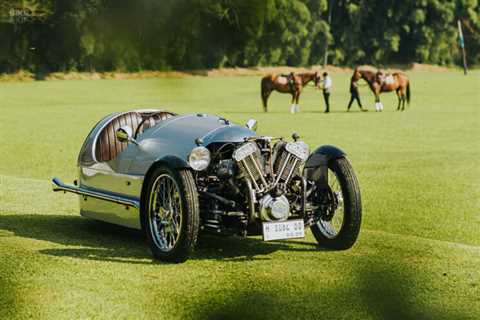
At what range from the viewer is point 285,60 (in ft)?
5.83

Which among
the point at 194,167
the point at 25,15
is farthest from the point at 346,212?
the point at 25,15

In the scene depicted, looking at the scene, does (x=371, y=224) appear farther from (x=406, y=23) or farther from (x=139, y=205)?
(x=406, y=23)

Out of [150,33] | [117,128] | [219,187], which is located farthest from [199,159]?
[150,33]

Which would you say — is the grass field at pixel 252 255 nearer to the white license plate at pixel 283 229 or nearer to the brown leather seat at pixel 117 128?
the white license plate at pixel 283 229

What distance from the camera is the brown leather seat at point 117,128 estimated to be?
779 cm

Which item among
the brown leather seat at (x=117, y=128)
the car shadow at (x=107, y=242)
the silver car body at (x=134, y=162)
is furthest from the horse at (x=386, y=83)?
the silver car body at (x=134, y=162)

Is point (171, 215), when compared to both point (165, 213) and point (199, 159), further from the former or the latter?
point (199, 159)

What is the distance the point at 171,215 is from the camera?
6137 mm

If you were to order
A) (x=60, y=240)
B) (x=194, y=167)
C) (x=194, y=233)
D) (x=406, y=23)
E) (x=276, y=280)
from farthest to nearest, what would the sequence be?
1. (x=60, y=240)
2. (x=194, y=167)
3. (x=194, y=233)
4. (x=276, y=280)
5. (x=406, y=23)

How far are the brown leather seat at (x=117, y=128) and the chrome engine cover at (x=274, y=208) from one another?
198 cm

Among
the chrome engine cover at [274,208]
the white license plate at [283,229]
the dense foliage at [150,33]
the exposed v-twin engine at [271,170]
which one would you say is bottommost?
the white license plate at [283,229]

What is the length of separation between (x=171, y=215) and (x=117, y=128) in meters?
2.03

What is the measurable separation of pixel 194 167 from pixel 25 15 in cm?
486

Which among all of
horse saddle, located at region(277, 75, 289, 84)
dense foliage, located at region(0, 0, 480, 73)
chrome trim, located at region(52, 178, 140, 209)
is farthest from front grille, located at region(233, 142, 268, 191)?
horse saddle, located at region(277, 75, 289, 84)
